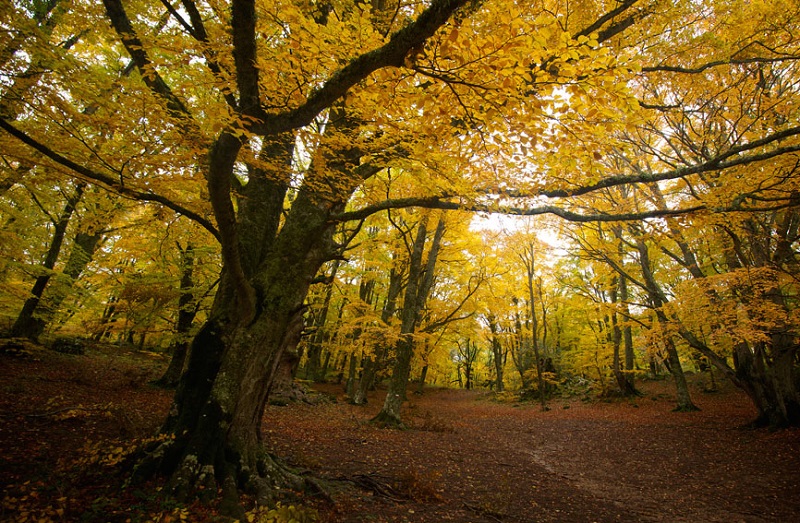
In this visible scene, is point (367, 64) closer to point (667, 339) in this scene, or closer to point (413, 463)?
point (413, 463)

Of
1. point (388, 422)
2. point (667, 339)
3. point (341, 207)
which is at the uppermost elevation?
point (341, 207)

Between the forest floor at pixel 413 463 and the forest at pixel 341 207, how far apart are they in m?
0.06

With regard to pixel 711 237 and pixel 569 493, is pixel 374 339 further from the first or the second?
pixel 711 237

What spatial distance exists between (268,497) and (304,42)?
4933 mm

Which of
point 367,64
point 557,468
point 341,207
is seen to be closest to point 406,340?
point 557,468

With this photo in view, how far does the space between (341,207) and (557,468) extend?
23.6 feet

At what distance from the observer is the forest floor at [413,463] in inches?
148

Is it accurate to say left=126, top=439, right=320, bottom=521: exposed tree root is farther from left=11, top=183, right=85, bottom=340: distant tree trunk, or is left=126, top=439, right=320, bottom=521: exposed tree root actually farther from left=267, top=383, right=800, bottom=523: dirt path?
left=11, top=183, right=85, bottom=340: distant tree trunk

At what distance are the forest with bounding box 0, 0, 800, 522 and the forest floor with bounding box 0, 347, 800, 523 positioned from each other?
0.06 meters

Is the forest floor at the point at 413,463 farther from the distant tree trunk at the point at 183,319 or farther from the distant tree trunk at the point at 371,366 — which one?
the distant tree trunk at the point at 371,366

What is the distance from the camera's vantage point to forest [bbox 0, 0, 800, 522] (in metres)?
3.23

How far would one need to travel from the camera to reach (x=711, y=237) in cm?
977

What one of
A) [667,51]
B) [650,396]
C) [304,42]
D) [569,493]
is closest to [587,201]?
[667,51]

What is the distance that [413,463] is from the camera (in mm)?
6551
